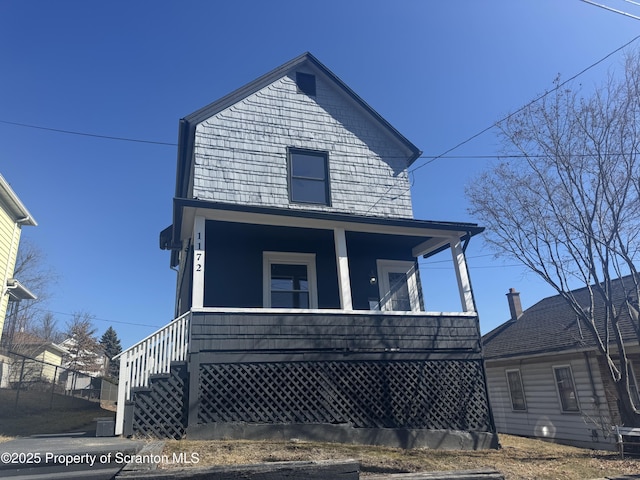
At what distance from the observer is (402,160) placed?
1218 cm

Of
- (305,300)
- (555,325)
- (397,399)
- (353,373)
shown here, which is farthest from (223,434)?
(555,325)

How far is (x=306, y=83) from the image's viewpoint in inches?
483

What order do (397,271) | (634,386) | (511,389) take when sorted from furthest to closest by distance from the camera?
1. (511,389)
2. (634,386)
3. (397,271)

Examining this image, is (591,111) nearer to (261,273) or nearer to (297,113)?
(297,113)

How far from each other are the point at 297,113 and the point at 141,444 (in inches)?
343

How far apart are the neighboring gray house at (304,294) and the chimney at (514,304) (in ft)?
36.3

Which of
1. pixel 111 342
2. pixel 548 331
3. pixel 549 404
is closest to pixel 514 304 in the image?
pixel 548 331

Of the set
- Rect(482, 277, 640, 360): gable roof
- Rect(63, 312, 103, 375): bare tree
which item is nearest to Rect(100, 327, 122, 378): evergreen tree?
Rect(63, 312, 103, 375): bare tree

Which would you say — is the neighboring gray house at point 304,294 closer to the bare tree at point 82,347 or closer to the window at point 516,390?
the window at point 516,390

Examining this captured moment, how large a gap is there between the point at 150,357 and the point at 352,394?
11.6 ft

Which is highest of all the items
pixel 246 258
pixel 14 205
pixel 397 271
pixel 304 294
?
pixel 14 205

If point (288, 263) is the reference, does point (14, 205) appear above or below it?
above

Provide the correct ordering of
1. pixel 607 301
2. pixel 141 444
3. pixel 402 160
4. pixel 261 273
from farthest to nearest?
pixel 402 160
pixel 261 273
pixel 607 301
pixel 141 444

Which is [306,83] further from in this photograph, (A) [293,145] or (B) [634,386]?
(B) [634,386]
